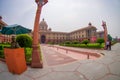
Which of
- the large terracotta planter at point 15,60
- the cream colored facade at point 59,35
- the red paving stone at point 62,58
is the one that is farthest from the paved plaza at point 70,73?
the cream colored facade at point 59,35

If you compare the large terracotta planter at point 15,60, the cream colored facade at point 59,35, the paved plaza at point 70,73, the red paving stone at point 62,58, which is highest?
the cream colored facade at point 59,35

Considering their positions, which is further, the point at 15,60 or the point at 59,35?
the point at 59,35

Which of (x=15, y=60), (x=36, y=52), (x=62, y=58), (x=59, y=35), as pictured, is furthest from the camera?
(x=59, y=35)

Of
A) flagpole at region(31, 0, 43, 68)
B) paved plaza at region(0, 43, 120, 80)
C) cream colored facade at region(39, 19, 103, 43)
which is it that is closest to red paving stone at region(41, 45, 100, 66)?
flagpole at region(31, 0, 43, 68)

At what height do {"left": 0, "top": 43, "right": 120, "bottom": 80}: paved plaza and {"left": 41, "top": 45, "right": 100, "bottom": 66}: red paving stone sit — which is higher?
{"left": 0, "top": 43, "right": 120, "bottom": 80}: paved plaza

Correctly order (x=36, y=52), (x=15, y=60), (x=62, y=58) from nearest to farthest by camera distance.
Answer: (x=15, y=60), (x=36, y=52), (x=62, y=58)

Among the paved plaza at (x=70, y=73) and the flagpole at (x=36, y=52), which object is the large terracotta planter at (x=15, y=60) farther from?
the flagpole at (x=36, y=52)

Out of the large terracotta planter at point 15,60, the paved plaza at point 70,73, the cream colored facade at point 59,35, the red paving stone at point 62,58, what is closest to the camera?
the paved plaza at point 70,73

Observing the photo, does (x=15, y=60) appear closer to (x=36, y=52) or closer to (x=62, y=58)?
(x=36, y=52)

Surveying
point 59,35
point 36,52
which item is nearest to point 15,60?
point 36,52

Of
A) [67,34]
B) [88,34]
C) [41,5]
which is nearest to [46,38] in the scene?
[67,34]

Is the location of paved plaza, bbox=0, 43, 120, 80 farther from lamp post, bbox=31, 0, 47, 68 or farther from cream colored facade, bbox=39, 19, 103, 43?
cream colored facade, bbox=39, 19, 103, 43

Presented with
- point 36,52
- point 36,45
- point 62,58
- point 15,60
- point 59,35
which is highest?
point 59,35

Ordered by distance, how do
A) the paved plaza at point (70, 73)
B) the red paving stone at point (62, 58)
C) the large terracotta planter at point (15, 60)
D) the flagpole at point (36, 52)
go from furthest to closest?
the red paving stone at point (62, 58) → the flagpole at point (36, 52) → the large terracotta planter at point (15, 60) → the paved plaza at point (70, 73)
